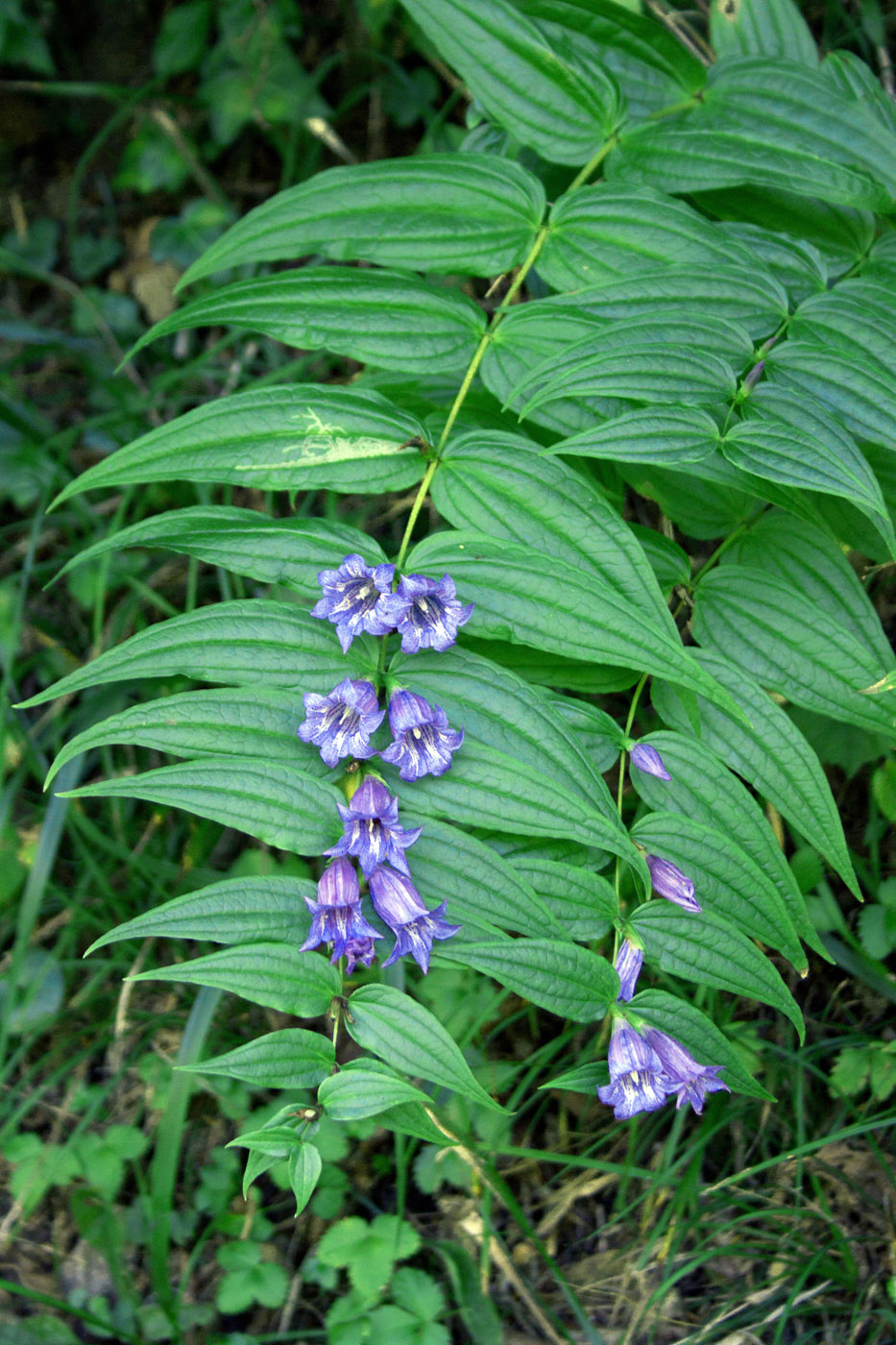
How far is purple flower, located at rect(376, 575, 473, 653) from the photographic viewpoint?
1.72 metres

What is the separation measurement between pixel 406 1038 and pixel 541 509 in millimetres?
928

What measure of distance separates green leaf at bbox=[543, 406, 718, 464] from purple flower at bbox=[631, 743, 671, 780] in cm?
52

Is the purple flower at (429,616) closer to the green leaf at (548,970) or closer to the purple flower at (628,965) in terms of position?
the green leaf at (548,970)

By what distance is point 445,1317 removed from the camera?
2709mm

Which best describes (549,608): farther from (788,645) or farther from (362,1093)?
(362,1093)

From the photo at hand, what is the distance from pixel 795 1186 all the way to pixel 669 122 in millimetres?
2527

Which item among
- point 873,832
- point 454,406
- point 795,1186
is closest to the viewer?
point 454,406

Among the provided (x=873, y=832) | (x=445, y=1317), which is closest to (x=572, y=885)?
(x=873, y=832)

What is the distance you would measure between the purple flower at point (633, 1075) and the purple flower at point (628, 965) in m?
0.07

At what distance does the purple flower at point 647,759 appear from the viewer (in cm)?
192

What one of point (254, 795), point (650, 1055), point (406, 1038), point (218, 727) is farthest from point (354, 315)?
point (650, 1055)

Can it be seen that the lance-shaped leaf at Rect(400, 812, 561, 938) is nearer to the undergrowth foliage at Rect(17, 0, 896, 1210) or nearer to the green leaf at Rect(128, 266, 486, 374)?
the undergrowth foliage at Rect(17, 0, 896, 1210)

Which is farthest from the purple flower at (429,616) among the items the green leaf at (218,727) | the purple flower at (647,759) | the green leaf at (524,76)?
the green leaf at (524,76)

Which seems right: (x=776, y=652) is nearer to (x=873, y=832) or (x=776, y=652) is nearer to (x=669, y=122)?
(x=873, y=832)
